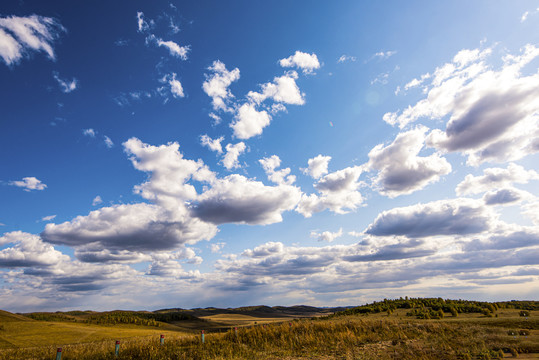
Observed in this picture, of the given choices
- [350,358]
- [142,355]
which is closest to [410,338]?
[350,358]

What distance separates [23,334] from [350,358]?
123ft

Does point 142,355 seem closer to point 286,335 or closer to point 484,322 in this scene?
point 286,335

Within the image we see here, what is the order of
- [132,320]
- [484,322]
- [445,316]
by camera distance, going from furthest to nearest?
[132,320]
[445,316]
[484,322]

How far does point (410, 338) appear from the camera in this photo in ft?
64.1

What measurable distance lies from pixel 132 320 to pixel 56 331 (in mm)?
28961

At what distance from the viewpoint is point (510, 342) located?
1523cm

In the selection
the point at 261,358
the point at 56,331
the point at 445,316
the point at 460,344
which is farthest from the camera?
the point at 56,331

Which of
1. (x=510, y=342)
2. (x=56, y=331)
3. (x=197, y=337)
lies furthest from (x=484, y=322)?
(x=56, y=331)

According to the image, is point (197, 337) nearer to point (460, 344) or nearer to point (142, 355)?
point (142, 355)

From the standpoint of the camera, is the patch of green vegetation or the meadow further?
the patch of green vegetation

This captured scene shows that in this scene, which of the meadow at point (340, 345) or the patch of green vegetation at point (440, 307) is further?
the patch of green vegetation at point (440, 307)

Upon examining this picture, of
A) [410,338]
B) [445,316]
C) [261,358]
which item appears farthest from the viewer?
[445,316]

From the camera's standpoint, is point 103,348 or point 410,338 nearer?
point 103,348

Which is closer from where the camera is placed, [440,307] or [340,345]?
[340,345]
